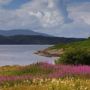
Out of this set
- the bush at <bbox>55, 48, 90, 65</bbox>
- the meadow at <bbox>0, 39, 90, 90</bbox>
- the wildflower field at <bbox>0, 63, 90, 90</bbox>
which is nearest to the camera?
the wildflower field at <bbox>0, 63, 90, 90</bbox>

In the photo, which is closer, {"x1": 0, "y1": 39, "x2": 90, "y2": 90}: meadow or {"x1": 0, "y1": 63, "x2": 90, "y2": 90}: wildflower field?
{"x1": 0, "y1": 63, "x2": 90, "y2": 90}: wildflower field

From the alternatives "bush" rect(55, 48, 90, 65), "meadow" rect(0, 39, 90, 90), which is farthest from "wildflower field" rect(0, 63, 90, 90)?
"bush" rect(55, 48, 90, 65)

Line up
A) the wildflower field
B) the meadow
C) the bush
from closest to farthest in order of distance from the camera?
the wildflower field, the meadow, the bush

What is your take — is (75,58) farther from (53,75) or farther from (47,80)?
(47,80)

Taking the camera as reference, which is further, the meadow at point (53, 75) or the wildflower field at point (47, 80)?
the meadow at point (53, 75)

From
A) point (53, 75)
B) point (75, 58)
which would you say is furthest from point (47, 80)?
point (75, 58)

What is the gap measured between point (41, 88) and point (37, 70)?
1537 centimetres

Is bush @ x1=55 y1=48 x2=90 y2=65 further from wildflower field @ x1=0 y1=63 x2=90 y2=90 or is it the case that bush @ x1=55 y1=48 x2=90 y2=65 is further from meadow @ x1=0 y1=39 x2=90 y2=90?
wildflower field @ x1=0 y1=63 x2=90 y2=90

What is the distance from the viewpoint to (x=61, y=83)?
1817 cm

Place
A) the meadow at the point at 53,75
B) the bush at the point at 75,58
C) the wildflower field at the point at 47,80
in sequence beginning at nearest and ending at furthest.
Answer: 1. the wildflower field at the point at 47,80
2. the meadow at the point at 53,75
3. the bush at the point at 75,58

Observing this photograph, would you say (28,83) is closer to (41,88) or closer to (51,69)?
(41,88)

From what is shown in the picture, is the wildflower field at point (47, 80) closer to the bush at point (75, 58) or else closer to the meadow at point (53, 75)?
the meadow at point (53, 75)

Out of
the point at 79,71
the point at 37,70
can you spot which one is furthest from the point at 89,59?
the point at 79,71

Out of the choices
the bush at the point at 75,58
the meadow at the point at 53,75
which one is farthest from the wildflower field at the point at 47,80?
the bush at the point at 75,58
